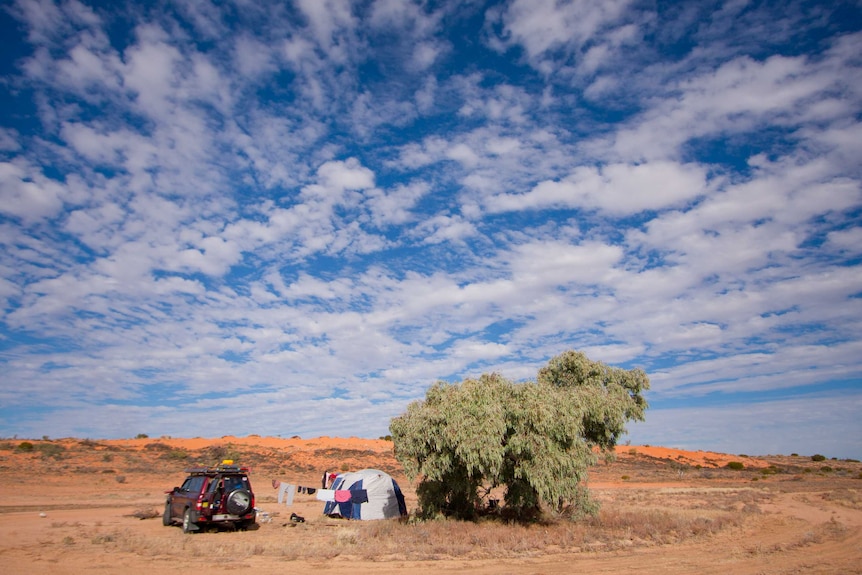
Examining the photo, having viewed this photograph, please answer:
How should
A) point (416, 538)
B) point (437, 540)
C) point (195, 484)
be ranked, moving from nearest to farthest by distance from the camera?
1. point (437, 540)
2. point (416, 538)
3. point (195, 484)

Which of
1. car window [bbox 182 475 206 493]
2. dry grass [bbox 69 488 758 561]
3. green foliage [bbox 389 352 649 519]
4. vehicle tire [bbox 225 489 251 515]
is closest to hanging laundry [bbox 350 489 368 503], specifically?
dry grass [bbox 69 488 758 561]

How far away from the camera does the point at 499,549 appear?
15.0 metres

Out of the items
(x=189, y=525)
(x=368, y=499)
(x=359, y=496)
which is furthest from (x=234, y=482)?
(x=368, y=499)

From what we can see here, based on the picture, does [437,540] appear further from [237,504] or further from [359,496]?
[359,496]

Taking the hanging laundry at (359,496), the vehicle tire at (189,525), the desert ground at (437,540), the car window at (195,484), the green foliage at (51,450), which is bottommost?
the desert ground at (437,540)

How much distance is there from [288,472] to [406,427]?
109 feet

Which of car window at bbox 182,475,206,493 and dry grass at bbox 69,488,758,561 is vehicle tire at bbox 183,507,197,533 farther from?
car window at bbox 182,475,206,493

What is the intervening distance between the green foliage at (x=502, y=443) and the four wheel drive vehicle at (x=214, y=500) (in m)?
5.75

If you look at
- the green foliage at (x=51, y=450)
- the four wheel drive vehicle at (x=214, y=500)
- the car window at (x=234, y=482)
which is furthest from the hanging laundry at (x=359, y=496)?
the green foliage at (x=51, y=450)

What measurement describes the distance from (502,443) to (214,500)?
10.3m

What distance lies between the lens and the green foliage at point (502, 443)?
1747 cm

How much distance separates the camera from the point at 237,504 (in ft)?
59.8

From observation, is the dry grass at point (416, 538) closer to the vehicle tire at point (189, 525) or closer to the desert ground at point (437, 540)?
the desert ground at point (437, 540)

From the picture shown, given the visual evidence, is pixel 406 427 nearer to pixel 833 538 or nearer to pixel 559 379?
pixel 559 379
